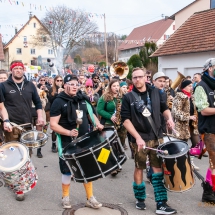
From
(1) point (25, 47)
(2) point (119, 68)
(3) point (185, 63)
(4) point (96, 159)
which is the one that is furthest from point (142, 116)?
(1) point (25, 47)

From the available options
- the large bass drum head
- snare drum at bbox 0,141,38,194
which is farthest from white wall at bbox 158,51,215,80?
snare drum at bbox 0,141,38,194

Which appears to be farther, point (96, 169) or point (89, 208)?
point (89, 208)

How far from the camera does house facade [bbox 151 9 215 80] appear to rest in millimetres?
17734

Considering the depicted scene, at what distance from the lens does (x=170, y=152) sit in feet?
15.4

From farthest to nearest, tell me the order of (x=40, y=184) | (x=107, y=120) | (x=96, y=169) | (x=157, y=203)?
(x=107, y=120), (x=40, y=184), (x=157, y=203), (x=96, y=169)

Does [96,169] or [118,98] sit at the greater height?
[118,98]

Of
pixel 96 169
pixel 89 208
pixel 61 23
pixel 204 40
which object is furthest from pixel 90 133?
pixel 61 23

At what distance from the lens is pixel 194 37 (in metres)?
19.0

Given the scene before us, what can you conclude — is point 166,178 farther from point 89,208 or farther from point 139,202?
point 89,208

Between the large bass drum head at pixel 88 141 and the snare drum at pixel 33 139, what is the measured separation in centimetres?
97

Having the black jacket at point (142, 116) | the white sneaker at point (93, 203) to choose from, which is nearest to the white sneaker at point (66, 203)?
the white sneaker at point (93, 203)

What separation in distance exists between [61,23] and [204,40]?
32.2 meters

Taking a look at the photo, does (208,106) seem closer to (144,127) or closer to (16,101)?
(144,127)

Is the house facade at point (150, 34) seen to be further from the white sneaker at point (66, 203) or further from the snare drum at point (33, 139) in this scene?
the white sneaker at point (66, 203)
